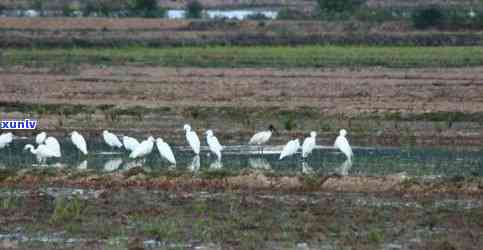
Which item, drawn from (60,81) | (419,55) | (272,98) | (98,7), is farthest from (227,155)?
(98,7)

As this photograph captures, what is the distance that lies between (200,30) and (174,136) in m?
30.9

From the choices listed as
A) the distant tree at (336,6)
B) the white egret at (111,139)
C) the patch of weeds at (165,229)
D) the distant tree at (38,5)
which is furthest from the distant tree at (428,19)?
the patch of weeds at (165,229)

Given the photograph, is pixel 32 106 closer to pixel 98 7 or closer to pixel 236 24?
pixel 236 24

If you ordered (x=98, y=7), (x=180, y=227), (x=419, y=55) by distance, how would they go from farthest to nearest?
(x=98, y=7) → (x=419, y=55) → (x=180, y=227)

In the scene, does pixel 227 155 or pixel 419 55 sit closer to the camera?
pixel 227 155

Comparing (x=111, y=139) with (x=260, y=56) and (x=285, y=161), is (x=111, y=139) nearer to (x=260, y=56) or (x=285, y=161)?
(x=285, y=161)

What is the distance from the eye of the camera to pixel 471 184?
62.4 feet

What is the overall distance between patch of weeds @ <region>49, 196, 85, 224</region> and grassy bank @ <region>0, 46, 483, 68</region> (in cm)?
2389

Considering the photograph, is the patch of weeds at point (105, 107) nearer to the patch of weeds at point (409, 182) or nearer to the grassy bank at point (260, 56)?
the grassy bank at point (260, 56)

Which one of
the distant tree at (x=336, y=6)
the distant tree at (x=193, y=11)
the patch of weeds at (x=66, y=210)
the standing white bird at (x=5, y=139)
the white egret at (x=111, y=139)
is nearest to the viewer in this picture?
the patch of weeds at (x=66, y=210)

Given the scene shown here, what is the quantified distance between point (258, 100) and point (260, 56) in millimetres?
11683

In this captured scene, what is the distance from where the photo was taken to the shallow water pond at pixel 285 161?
21.2 metres

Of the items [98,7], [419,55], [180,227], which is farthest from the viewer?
[98,7]

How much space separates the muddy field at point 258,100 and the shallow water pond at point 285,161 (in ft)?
5.36
